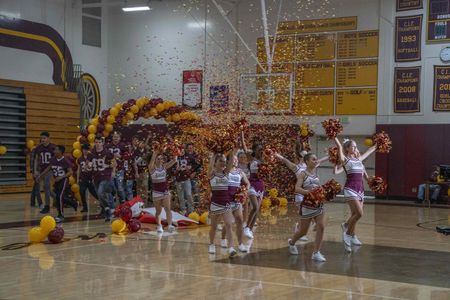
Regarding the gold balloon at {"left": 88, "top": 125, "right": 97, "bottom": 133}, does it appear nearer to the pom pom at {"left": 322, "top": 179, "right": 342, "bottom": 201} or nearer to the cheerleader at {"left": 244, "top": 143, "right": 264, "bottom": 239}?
the cheerleader at {"left": 244, "top": 143, "right": 264, "bottom": 239}

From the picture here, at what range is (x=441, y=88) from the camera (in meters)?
22.2

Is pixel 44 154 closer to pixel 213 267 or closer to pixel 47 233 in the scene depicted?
pixel 47 233

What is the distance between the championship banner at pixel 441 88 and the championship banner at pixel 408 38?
896mm

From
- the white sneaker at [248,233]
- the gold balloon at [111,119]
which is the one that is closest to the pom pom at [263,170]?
the white sneaker at [248,233]

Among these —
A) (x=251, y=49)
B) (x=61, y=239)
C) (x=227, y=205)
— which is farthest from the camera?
(x=251, y=49)

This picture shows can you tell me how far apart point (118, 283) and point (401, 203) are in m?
15.9

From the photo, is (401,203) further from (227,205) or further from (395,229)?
(227,205)

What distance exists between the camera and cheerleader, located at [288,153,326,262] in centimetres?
968

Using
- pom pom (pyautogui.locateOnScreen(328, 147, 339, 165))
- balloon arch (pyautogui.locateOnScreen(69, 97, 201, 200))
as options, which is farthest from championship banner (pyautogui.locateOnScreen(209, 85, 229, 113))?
pom pom (pyautogui.locateOnScreen(328, 147, 339, 165))

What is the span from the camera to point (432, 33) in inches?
880

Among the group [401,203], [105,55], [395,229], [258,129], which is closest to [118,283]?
[395,229]

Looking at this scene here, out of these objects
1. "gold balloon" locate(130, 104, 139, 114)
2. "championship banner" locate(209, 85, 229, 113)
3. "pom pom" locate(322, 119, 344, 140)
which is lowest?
"pom pom" locate(322, 119, 344, 140)

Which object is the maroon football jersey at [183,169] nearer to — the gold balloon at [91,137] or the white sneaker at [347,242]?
the gold balloon at [91,137]

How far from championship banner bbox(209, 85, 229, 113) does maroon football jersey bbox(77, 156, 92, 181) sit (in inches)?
223
